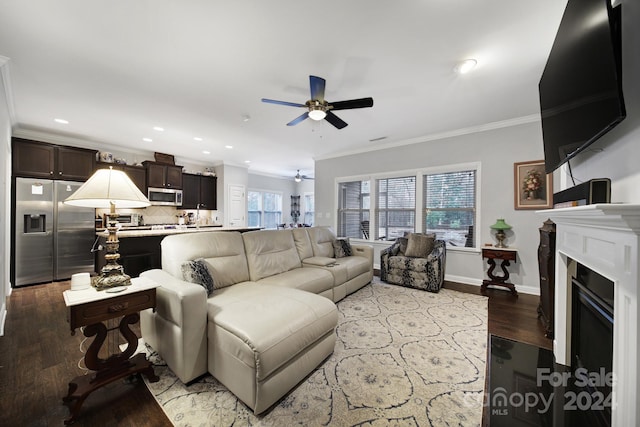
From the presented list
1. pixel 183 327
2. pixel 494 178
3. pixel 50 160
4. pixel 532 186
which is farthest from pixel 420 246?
pixel 50 160

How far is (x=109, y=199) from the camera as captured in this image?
1663 mm

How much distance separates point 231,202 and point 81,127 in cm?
350

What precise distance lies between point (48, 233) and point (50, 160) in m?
1.28

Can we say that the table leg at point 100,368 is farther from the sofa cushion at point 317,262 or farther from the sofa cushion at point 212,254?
the sofa cushion at point 317,262

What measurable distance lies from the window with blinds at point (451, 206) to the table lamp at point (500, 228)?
39 centimetres

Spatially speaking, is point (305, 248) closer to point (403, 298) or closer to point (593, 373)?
point (403, 298)

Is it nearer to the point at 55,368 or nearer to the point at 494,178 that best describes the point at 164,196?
the point at 55,368

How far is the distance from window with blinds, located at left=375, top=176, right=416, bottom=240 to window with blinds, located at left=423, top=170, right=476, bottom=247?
292mm

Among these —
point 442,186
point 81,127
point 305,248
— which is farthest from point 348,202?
point 81,127

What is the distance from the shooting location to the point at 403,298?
137 inches

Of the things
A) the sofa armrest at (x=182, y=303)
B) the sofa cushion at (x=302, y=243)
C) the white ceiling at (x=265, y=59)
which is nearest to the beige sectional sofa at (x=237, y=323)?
the sofa armrest at (x=182, y=303)

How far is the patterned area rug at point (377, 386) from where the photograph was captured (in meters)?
1.46

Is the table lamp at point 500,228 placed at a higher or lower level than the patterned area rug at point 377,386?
higher

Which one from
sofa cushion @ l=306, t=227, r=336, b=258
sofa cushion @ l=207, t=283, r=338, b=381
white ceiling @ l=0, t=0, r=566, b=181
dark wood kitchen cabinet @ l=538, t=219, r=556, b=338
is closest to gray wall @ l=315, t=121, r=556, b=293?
white ceiling @ l=0, t=0, r=566, b=181
